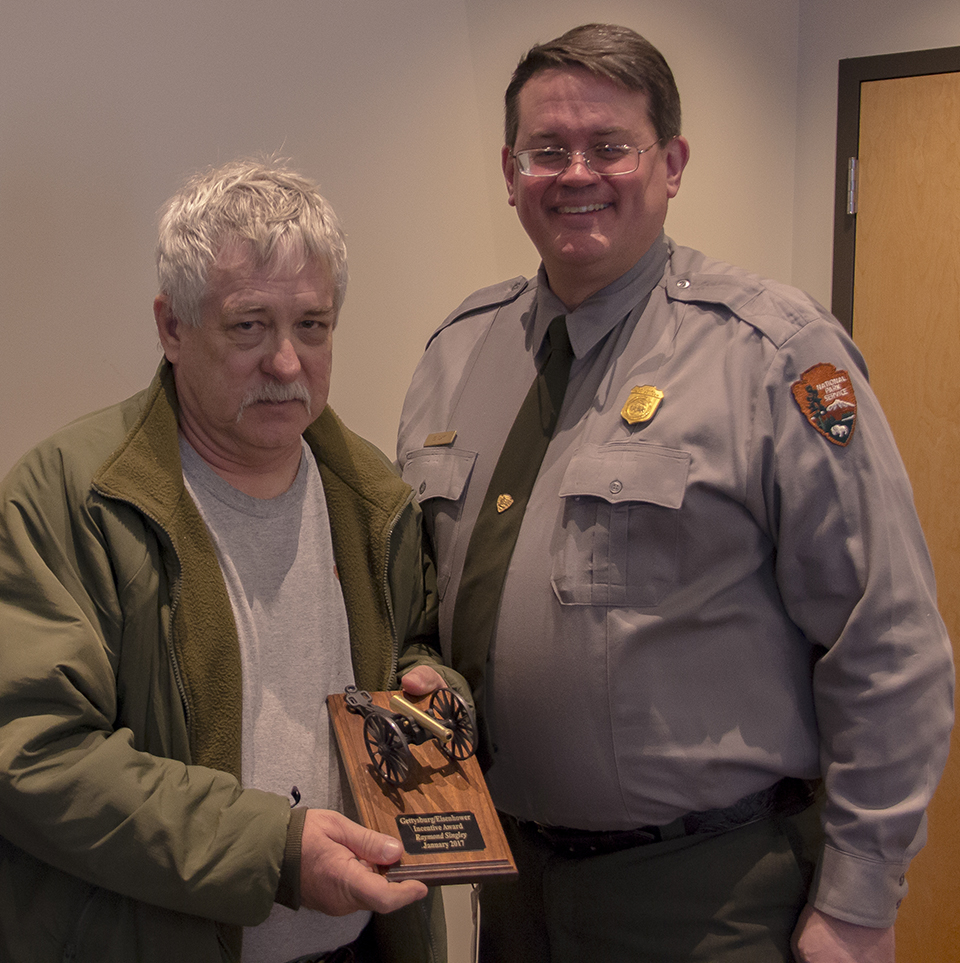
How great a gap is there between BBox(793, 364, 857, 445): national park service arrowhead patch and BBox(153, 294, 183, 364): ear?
0.89 meters

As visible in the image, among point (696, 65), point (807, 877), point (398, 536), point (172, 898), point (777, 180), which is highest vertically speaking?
point (696, 65)

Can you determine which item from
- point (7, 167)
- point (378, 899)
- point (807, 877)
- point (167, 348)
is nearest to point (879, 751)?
point (807, 877)

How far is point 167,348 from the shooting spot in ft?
4.66

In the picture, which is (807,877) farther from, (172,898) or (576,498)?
(172,898)

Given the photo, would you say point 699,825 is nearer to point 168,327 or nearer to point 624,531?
point 624,531

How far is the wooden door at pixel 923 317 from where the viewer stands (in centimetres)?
280

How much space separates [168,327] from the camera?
1409 millimetres

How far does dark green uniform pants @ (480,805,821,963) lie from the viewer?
5.01 feet

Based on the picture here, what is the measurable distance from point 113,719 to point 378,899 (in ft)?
1.34

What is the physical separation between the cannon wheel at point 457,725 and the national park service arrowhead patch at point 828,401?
0.64 meters

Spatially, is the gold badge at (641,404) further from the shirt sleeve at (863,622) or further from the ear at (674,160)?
the ear at (674,160)

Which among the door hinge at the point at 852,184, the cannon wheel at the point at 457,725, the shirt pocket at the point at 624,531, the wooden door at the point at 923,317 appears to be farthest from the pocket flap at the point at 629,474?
the door hinge at the point at 852,184

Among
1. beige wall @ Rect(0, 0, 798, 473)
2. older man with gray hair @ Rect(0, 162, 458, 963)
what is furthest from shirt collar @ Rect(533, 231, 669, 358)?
beige wall @ Rect(0, 0, 798, 473)

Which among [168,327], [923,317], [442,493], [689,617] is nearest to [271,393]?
[168,327]
